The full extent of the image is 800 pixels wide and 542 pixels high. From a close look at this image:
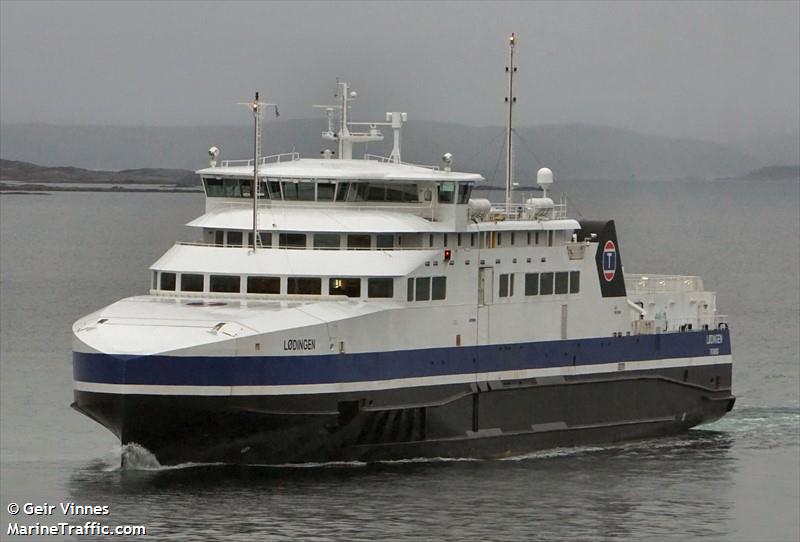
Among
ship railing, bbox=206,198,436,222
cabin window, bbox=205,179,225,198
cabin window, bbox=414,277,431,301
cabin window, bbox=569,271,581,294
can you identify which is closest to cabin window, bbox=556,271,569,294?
cabin window, bbox=569,271,581,294

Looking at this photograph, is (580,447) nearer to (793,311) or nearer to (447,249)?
(447,249)

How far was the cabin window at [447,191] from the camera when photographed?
42531 mm

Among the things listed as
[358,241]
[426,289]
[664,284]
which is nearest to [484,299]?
[426,289]

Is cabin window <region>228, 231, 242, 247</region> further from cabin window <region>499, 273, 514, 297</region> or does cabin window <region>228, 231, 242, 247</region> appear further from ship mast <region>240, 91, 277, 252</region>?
cabin window <region>499, 273, 514, 297</region>

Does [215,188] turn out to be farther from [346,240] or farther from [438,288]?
[438,288]

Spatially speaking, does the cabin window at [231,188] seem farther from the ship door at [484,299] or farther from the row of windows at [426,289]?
the ship door at [484,299]

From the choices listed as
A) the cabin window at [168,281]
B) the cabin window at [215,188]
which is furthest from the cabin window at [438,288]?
the cabin window at [168,281]

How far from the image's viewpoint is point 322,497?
37.5 m

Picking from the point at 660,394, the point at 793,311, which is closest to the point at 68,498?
the point at 660,394

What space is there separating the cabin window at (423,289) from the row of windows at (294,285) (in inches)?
27.5

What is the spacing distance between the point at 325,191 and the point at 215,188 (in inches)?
99.2

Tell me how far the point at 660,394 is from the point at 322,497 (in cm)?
1200

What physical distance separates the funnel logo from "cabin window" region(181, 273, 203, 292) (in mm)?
9754

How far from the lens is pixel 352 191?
42500 mm
